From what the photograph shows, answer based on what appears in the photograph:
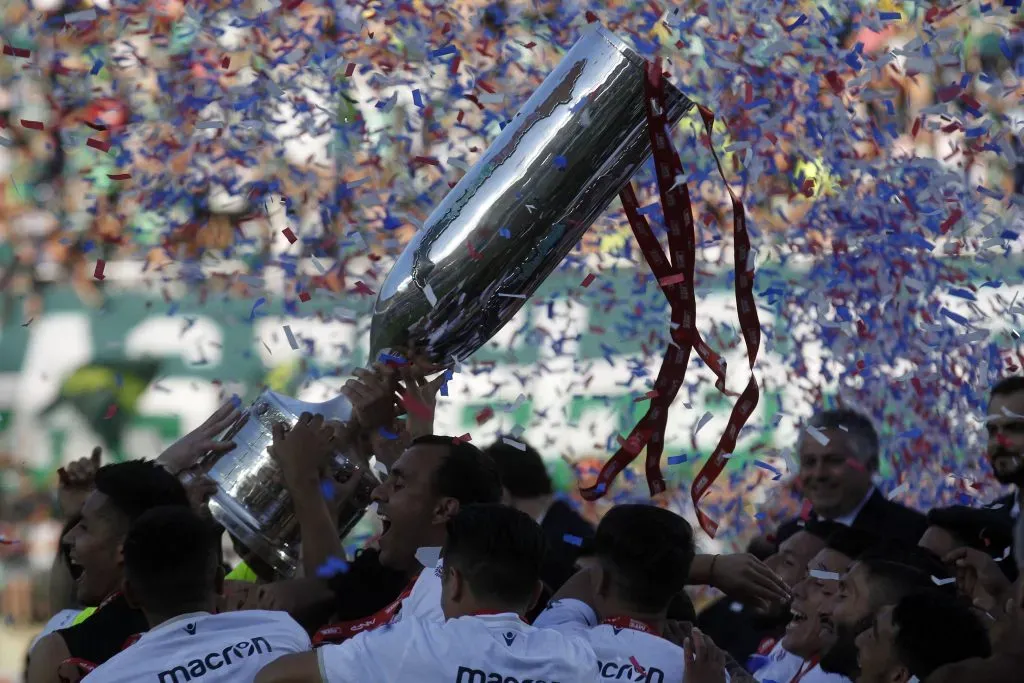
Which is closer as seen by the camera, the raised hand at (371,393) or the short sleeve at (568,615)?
the short sleeve at (568,615)

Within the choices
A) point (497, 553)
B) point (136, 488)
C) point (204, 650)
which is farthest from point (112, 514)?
point (497, 553)

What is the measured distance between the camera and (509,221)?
344 cm

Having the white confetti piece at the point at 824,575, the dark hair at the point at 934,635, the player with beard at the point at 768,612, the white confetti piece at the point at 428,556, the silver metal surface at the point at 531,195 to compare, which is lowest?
the player with beard at the point at 768,612

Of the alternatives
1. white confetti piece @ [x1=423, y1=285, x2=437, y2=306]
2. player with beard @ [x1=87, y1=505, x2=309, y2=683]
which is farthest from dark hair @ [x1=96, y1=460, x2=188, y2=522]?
white confetti piece @ [x1=423, y1=285, x2=437, y2=306]

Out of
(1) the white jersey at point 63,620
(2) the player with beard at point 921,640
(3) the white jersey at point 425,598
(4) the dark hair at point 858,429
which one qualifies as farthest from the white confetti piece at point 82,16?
(2) the player with beard at point 921,640

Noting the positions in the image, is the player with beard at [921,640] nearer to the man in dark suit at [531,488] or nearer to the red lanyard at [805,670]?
the red lanyard at [805,670]

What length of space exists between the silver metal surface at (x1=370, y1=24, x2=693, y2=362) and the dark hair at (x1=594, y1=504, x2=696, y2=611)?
2.12 ft

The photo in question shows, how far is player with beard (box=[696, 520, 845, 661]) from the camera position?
4.36 meters

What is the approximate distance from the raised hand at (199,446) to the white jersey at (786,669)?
4.82 feet

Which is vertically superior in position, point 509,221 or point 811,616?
point 509,221

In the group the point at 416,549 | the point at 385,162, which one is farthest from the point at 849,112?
the point at 416,549

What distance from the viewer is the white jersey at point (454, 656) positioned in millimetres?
2686

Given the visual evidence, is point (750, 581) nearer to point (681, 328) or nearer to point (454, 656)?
point (681, 328)

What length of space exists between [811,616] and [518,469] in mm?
1382
